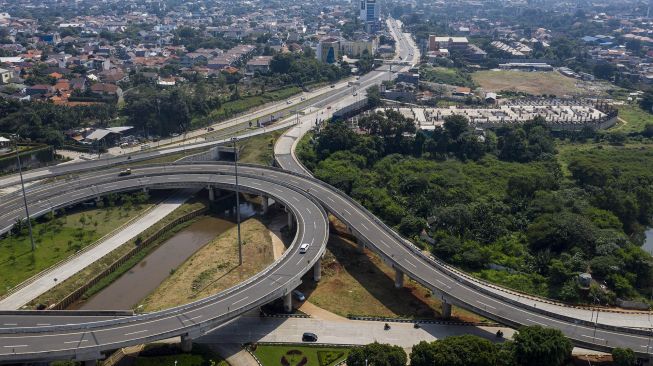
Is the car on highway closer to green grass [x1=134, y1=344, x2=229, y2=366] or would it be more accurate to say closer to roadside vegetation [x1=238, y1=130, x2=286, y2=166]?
green grass [x1=134, y1=344, x2=229, y2=366]

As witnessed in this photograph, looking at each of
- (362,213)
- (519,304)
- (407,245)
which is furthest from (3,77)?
(519,304)

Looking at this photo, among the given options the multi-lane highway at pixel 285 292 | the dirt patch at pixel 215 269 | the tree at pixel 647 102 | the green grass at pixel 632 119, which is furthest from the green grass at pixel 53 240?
the tree at pixel 647 102

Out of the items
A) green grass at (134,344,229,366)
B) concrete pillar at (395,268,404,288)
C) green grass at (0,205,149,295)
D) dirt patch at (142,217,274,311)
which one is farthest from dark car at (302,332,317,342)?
green grass at (0,205,149,295)

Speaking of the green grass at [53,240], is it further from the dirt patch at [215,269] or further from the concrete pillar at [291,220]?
the concrete pillar at [291,220]

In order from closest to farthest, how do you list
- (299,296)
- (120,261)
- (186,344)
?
(186,344) → (299,296) → (120,261)

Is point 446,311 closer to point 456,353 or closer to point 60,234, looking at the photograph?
point 456,353

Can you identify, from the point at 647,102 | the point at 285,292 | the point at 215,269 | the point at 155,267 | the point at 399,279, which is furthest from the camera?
the point at 647,102

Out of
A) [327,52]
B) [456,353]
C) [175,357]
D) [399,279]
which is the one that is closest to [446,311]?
[399,279]
